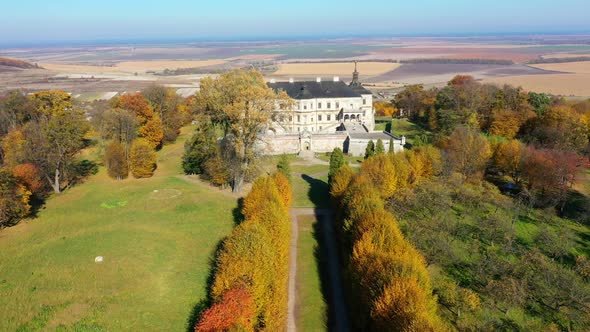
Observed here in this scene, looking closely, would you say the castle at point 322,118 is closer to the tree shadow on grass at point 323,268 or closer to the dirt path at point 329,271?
the dirt path at point 329,271

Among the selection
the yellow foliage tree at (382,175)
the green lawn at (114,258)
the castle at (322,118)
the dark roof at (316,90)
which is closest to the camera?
the green lawn at (114,258)

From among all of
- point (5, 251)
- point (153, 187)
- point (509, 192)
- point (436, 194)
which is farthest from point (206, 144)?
point (509, 192)

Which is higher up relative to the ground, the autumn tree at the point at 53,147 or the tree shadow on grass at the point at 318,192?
the autumn tree at the point at 53,147

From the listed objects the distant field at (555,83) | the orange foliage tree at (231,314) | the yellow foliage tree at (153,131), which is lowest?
the orange foliage tree at (231,314)

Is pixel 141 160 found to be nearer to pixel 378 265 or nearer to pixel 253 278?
pixel 253 278

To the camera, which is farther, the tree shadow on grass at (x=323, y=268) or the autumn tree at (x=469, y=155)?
the autumn tree at (x=469, y=155)

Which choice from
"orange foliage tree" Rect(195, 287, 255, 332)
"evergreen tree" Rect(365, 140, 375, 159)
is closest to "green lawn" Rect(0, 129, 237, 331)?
"orange foliage tree" Rect(195, 287, 255, 332)

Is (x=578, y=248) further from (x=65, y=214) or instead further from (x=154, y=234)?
(x=65, y=214)

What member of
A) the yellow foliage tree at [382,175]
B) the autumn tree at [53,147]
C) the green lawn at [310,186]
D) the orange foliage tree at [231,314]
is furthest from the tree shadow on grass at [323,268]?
the autumn tree at [53,147]
